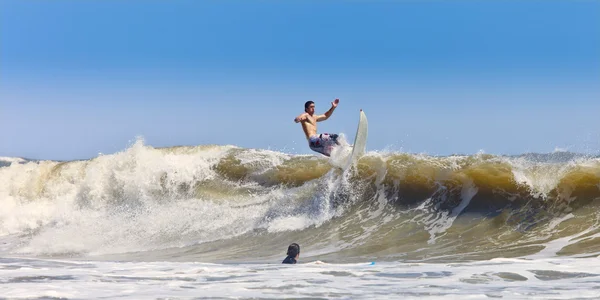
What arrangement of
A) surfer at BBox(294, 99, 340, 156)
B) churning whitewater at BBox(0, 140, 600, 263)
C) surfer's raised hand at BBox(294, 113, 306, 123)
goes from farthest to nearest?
surfer at BBox(294, 99, 340, 156) → surfer's raised hand at BBox(294, 113, 306, 123) → churning whitewater at BBox(0, 140, 600, 263)

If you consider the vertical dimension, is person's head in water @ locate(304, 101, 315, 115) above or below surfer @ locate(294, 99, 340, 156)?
above

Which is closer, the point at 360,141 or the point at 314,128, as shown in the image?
the point at 314,128

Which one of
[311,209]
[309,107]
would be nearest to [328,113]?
[309,107]

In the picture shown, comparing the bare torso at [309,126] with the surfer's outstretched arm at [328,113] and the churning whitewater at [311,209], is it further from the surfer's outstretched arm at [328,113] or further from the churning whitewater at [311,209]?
the churning whitewater at [311,209]

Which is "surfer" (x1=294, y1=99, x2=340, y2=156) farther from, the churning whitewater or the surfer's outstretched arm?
the churning whitewater

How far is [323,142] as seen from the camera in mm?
13953

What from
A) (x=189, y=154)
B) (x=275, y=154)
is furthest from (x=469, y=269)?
(x=189, y=154)

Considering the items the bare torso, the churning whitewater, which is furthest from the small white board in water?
the bare torso

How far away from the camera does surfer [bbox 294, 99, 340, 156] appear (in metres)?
13.8

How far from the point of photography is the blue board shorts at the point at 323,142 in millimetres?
13859

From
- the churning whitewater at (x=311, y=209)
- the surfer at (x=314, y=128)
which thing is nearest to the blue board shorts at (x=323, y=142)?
the surfer at (x=314, y=128)

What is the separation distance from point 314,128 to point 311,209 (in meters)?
1.56

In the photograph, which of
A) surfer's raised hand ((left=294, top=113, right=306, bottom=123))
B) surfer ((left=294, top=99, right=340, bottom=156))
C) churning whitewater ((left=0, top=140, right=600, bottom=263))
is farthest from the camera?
surfer ((left=294, top=99, right=340, bottom=156))

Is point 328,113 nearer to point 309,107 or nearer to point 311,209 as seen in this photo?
point 309,107
